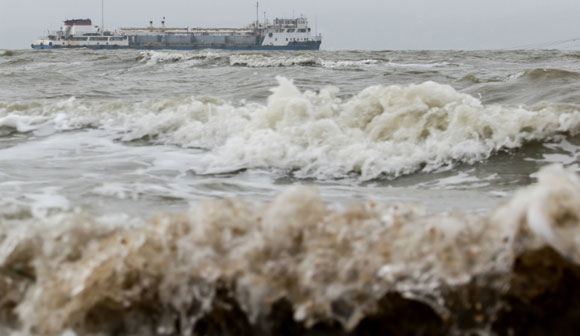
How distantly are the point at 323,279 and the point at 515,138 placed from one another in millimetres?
5185

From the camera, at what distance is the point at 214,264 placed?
2791 mm

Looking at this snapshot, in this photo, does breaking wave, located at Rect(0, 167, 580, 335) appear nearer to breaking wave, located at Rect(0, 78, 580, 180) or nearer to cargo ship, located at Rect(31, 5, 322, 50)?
breaking wave, located at Rect(0, 78, 580, 180)

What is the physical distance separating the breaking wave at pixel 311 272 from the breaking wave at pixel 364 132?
354 centimetres

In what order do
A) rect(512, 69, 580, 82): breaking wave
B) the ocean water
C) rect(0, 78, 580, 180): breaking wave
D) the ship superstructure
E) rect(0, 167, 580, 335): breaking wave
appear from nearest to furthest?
rect(0, 167, 580, 335): breaking wave < the ocean water < rect(0, 78, 580, 180): breaking wave < rect(512, 69, 580, 82): breaking wave < the ship superstructure

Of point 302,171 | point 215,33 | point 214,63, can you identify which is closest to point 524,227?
point 302,171

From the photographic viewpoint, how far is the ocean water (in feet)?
8.57

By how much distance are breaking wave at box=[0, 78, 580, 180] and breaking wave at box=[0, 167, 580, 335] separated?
11.6ft

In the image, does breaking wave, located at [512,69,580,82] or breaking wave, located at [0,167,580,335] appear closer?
breaking wave, located at [0,167,580,335]

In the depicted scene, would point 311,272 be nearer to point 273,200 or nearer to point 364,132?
point 273,200

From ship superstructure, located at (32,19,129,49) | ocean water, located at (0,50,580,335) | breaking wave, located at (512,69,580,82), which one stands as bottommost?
ocean water, located at (0,50,580,335)

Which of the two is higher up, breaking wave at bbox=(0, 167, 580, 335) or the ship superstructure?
the ship superstructure

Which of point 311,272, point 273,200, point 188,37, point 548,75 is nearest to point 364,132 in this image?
point 273,200

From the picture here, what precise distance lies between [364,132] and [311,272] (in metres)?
5.16

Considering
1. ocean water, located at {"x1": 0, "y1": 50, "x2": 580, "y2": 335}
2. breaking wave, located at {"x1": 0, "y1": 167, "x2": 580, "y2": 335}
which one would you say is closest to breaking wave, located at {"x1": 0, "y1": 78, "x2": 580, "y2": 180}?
ocean water, located at {"x1": 0, "y1": 50, "x2": 580, "y2": 335}
